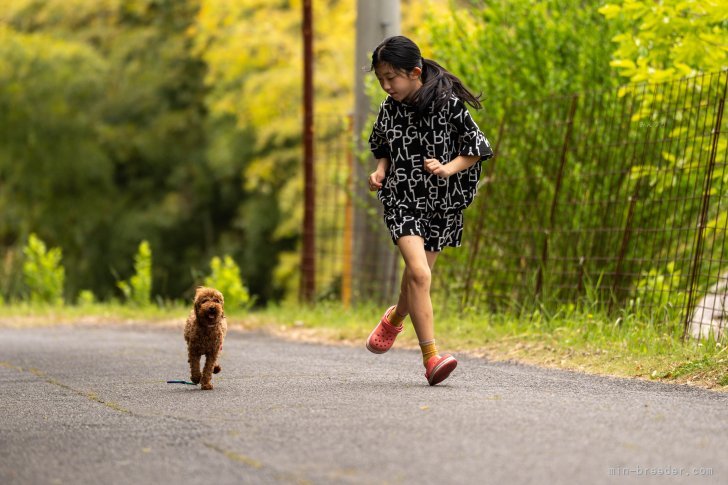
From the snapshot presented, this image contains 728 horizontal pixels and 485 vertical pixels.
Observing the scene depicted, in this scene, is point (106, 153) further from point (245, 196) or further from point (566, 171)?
point (566, 171)

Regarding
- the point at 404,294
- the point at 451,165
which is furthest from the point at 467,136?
the point at 404,294

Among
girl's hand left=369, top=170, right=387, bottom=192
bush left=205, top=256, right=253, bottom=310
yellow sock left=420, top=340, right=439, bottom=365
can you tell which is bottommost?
bush left=205, top=256, right=253, bottom=310

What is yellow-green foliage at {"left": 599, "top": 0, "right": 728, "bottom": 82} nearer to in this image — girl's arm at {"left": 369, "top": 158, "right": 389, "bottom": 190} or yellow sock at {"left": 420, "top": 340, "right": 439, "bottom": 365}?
girl's arm at {"left": 369, "top": 158, "right": 389, "bottom": 190}

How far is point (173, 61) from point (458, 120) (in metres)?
28.2

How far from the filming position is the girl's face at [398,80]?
20.9 ft

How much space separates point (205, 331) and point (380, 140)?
1.45m

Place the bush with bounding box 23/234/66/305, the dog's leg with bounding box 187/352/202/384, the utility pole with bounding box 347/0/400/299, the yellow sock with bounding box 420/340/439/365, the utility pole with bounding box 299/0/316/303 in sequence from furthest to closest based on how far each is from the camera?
the bush with bounding box 23/234/66/305, the utility pole with bounding box 299/0/316/303, the utility pole with bounding box 347/0/400/299, the dog's leg with bounding box 187/352/202/384, the yellow sock with bounding box 420/340/439/365

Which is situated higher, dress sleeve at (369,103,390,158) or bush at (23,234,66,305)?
dress sleeve at (369,103,390,158)

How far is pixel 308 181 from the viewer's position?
1502 cm

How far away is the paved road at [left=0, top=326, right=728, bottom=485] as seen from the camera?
3953 mm

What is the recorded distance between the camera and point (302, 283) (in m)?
15.0

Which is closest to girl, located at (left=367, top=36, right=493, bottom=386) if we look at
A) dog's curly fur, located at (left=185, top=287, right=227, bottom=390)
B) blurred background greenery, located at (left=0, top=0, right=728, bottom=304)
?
dog's curly fur, located at (left=185, top=287, right=227, bottom=390)

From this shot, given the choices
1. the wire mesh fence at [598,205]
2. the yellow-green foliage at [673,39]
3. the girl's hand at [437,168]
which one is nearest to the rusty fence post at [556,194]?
the wire mesh fence at [598,205]

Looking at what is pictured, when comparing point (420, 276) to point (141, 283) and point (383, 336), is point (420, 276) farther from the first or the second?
point (141, 283)
